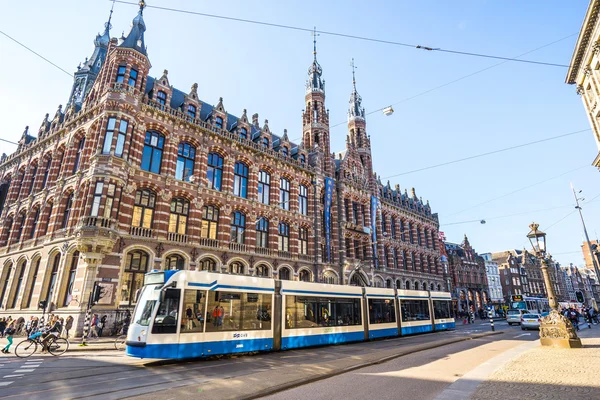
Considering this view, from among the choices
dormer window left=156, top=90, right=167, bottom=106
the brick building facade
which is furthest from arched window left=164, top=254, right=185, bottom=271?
dormer window left=156, top=90, right=167, bottom=106

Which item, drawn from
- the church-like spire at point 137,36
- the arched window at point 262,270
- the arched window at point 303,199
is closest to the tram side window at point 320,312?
the arched window at point 262,270

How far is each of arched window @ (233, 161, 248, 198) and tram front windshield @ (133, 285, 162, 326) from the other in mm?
16061

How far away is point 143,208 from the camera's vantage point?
21.8 meters

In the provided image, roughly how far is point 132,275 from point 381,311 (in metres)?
15.4

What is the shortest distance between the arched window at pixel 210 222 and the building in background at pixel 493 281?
63.7 m

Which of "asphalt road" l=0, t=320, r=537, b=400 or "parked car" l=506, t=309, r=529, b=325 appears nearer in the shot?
"asphalt road" l=0, t=320, r=537, b=400

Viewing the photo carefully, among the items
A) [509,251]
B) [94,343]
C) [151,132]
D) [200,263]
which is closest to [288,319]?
A: [94,343]

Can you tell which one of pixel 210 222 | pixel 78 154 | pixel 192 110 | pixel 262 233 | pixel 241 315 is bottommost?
pixel 241 315

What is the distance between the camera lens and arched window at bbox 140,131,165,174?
74.9 feet

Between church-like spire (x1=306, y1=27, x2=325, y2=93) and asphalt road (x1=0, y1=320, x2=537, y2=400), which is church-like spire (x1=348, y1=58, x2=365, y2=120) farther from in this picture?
asphalt road (x1=0, y1=320, x2=537, y2=400)

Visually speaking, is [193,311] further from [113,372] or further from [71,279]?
[71,279]

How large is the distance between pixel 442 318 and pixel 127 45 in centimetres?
3083

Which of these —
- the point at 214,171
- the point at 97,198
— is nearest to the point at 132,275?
the point at 97,198

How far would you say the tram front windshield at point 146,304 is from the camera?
1049 cm
